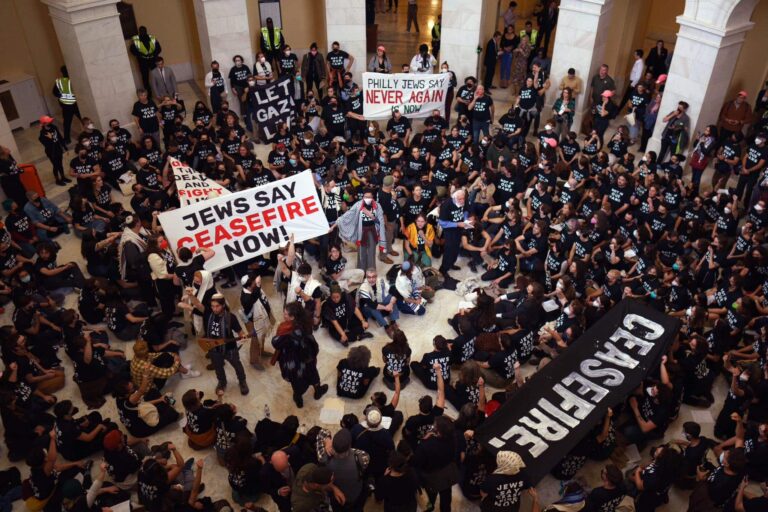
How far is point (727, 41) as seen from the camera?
13.5 metres

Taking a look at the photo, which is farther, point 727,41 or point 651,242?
point 727,41

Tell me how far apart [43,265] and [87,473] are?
4.13 meters

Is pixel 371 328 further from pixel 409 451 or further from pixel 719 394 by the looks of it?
pixel 719 394

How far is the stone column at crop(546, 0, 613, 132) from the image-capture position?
15375mm

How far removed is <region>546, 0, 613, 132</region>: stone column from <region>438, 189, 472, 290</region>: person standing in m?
6.20

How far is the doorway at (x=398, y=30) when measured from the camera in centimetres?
2238

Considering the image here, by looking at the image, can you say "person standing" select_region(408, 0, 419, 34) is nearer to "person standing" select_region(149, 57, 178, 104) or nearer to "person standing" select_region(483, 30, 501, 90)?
"person standing" select_region(483, 30, 501, 90)

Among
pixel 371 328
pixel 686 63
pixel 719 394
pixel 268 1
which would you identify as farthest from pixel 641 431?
pixel 268 1

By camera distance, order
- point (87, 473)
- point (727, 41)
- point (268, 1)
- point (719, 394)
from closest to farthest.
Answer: point (87, 473) → point (719, 394) → point (727, 41) → point (268, 1)

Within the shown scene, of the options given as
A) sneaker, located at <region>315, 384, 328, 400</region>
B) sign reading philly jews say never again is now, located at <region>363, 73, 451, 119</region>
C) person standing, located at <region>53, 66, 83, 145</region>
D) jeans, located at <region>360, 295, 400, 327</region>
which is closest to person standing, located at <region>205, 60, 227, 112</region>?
person standing, located at <region>53, 66, 83, 145</region>

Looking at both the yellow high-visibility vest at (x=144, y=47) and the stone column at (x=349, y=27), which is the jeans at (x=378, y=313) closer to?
the stone column at (x=349, y=27)

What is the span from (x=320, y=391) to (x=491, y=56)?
12.0 m

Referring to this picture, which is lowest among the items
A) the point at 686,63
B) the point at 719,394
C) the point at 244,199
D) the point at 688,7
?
the point at 719,394

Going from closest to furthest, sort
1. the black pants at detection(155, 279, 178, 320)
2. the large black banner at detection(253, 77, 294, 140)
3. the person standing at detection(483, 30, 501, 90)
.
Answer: the black pants at detection(155, 279, 178, 320)
the large black banner at detection(253, 77, 294, 140)
the person standing at detection(483, 30, 501, 90)
